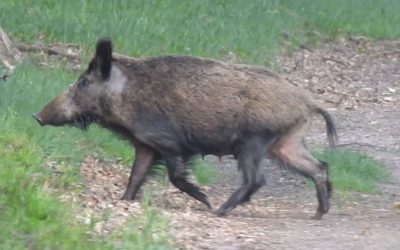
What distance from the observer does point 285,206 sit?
1033 cm

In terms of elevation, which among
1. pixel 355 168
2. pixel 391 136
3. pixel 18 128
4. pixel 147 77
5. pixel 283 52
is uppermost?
pixel 147 77

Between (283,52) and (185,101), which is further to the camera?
(283,52)

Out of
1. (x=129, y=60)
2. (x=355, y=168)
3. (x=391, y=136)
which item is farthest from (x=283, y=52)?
(x=129, y=60)

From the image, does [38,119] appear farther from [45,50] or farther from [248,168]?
[45,50]

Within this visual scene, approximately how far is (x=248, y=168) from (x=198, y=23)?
827 centimetres

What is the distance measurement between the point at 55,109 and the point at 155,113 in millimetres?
776

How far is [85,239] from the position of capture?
283 inches

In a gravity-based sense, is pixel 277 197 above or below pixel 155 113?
below

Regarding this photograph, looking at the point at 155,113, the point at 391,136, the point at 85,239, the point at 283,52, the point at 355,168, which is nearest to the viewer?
the point at 85,239

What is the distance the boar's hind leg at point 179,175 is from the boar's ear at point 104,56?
0.79m

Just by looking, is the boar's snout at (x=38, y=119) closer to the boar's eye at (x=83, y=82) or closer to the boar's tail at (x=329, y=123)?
the boar's eye at (x=83, y=82)

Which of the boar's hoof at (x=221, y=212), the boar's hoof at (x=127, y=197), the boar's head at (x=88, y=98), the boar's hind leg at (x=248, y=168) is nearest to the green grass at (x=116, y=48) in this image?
the boar's head at (x=88, y=98)

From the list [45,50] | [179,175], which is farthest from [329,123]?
[45,50]

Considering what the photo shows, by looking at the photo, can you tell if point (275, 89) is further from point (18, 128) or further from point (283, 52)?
point (283, 52)
